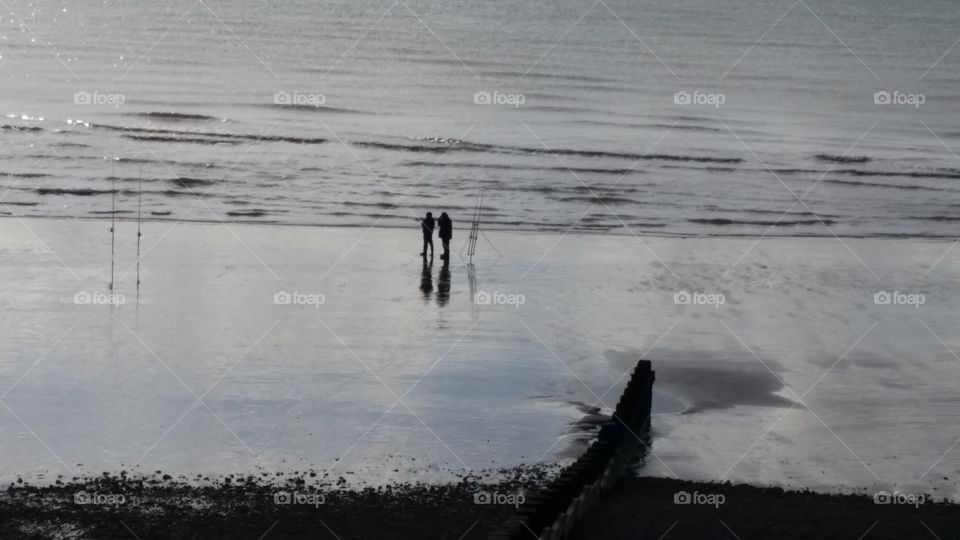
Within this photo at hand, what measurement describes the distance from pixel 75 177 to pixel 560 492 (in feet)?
106

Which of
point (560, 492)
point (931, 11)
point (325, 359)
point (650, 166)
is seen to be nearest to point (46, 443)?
point (325, 359)

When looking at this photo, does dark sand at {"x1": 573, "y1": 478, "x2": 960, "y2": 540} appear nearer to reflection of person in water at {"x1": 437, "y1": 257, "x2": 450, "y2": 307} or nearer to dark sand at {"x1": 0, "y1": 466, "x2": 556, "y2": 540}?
dark sand at {"x1": 0, "y1": 466, "x2": 556, "y2": 540}

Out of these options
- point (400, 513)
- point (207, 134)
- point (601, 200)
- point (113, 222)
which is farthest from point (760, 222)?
point (400, 513)

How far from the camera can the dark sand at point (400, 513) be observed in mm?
14391

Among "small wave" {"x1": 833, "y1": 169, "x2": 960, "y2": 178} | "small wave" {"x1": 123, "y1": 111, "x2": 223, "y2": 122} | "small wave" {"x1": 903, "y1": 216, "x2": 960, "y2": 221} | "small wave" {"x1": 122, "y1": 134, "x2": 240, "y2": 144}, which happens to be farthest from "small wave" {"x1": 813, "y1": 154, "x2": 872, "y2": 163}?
"small wave" {"x1": 123, "y1": 111, "x2": 223, "y2": 122}

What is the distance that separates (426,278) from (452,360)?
6081 mm

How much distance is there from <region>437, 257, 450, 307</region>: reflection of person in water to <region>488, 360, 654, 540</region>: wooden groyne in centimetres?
698

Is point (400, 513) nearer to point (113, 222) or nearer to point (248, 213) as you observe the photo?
point (113, 222)

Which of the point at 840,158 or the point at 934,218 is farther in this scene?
the point at 840,158

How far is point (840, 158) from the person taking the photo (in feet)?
181

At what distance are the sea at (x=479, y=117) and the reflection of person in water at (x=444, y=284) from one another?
7042 mm

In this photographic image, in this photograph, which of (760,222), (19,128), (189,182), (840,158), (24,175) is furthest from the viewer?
(840,158)

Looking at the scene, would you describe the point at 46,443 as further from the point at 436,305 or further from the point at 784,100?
the point at 784,100

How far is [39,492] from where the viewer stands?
15219 mm
